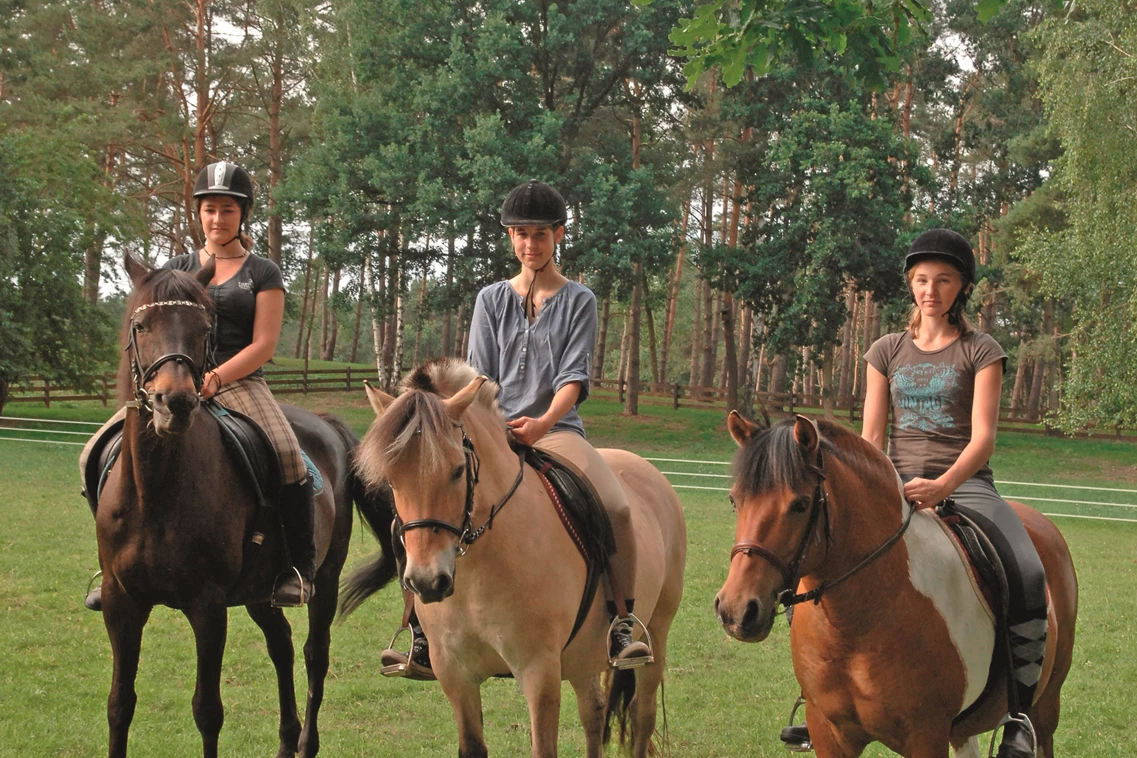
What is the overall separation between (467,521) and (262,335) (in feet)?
6.54

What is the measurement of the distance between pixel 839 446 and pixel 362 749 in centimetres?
375

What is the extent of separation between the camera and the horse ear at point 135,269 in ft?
14.6

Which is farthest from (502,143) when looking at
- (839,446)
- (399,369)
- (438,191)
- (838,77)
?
(839,446)

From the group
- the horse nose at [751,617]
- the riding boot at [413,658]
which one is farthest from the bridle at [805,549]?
the riding boot at [413,658]

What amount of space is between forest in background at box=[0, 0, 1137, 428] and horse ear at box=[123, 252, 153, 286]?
66.2 ft

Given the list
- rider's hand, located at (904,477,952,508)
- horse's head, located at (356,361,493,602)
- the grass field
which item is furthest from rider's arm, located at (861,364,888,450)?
the grass field

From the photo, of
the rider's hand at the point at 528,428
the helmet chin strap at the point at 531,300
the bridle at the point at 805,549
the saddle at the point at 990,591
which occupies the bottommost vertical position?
the saddle at the point at 990,591

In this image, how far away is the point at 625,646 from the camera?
14.5 feet

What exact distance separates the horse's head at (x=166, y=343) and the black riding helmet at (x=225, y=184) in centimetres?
60

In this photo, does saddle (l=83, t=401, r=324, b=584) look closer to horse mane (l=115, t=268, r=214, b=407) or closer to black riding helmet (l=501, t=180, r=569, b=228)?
horse mane (l=115, t=268, r=214, b=407)

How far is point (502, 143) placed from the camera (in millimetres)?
25734

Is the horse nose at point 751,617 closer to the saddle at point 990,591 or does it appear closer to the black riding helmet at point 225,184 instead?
the saddle at point 990,591

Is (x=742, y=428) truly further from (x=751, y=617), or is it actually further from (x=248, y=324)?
(x=248, y=324)

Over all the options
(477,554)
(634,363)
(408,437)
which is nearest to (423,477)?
(408,437)
